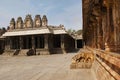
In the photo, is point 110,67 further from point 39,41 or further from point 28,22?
point 28,22

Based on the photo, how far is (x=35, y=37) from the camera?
48469 mm

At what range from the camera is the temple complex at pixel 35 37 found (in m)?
45.6

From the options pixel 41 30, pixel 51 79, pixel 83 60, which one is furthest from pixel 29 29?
pixel 51 79

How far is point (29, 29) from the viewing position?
4847 centimetres

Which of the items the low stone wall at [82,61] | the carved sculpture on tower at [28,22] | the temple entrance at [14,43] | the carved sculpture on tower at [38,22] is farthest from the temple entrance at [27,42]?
the low stone wall at [82,61]

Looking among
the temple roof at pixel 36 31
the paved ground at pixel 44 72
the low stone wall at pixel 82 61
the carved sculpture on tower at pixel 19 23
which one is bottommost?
the paved ground at pixel 44 72

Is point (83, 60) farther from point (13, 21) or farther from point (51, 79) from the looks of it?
point (13, 21)

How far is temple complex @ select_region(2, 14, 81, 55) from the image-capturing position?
45612 millimetres

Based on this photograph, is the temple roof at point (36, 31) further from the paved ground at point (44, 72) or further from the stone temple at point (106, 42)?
the stone temple at point (106, 42)

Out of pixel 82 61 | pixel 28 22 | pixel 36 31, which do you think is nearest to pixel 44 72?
pixel 82 61

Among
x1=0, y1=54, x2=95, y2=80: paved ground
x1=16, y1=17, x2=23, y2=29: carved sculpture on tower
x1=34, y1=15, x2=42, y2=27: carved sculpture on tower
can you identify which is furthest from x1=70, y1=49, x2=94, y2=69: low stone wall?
x1=16, y1=17, x2=23, y2=29: carved sculpture on tower

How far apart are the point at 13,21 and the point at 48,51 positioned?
47.9ft

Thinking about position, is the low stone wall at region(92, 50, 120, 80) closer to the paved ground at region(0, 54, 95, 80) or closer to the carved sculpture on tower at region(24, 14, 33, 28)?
the paved ground at region(0, 54, 95, 80)

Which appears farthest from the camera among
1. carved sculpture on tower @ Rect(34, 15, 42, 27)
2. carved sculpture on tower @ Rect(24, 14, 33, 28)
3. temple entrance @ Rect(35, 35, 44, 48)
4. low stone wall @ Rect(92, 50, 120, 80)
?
carved sculpture on tower @ Rect(24, 14, 33, 28)
